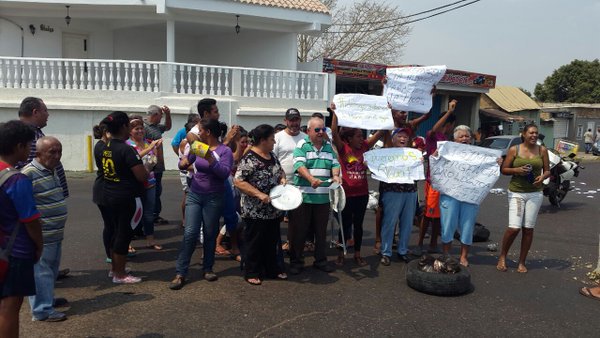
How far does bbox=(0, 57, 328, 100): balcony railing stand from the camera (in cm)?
1370

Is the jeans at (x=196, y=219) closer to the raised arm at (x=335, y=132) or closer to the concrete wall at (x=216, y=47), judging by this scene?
the raised arm at (x=335, y=132)

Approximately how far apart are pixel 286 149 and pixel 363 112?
1042 mm

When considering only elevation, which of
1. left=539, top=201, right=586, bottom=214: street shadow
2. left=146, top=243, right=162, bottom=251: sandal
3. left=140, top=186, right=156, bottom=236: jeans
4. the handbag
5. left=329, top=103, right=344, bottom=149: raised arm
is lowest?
left=539, top=201, right=586, bottom=214: street shadow

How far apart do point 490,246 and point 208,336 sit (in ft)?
14.5

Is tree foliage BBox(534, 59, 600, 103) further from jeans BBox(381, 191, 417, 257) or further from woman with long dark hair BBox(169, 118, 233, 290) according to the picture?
woman with long dark hair BBox(169, 118, 233, 290)

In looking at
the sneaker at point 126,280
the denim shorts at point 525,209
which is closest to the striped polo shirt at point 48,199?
the sneaker at point 126,280

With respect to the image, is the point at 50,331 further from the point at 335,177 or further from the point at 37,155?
the point at 335,177

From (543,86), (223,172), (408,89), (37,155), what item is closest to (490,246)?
(408,89)

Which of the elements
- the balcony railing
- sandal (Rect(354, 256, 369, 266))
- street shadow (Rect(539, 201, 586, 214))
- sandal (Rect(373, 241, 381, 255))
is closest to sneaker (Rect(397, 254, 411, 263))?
sandal (Rect(373, 241, 381, 255))

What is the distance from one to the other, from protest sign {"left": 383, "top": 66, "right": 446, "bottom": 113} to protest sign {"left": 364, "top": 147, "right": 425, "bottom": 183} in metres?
0.58

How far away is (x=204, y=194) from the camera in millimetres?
4668

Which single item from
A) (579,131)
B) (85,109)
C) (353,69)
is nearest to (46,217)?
(85,109)

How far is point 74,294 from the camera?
447 cm

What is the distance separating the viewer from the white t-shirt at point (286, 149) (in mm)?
5637
